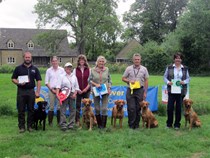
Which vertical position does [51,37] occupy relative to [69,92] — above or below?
above

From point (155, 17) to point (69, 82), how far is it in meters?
56.3

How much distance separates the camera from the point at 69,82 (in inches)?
330

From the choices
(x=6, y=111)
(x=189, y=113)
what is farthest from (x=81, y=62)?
(x=6, y=111)

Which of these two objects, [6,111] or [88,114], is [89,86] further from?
[6,111]

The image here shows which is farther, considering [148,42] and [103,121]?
[148,42]

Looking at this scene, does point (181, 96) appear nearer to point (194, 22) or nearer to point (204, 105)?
point (204, 105)

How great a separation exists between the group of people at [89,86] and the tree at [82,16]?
37447 mm

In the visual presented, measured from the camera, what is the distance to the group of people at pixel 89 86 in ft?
26.7

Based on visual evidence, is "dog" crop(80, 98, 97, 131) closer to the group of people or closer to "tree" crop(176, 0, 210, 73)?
the group of people

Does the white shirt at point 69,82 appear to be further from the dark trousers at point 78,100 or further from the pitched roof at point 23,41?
the pitched roof at point 23,41

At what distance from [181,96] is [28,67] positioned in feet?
13.1

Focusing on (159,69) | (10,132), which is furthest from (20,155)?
(159,69)

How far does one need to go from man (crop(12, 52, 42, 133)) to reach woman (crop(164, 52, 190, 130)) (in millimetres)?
3353

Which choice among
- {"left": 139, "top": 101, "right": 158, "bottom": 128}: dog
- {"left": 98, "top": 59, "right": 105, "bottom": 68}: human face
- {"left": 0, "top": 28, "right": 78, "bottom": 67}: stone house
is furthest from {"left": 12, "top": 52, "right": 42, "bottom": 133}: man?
{"left": 0, "top": 28, "right": 78, "bottom": 67}: stone house
